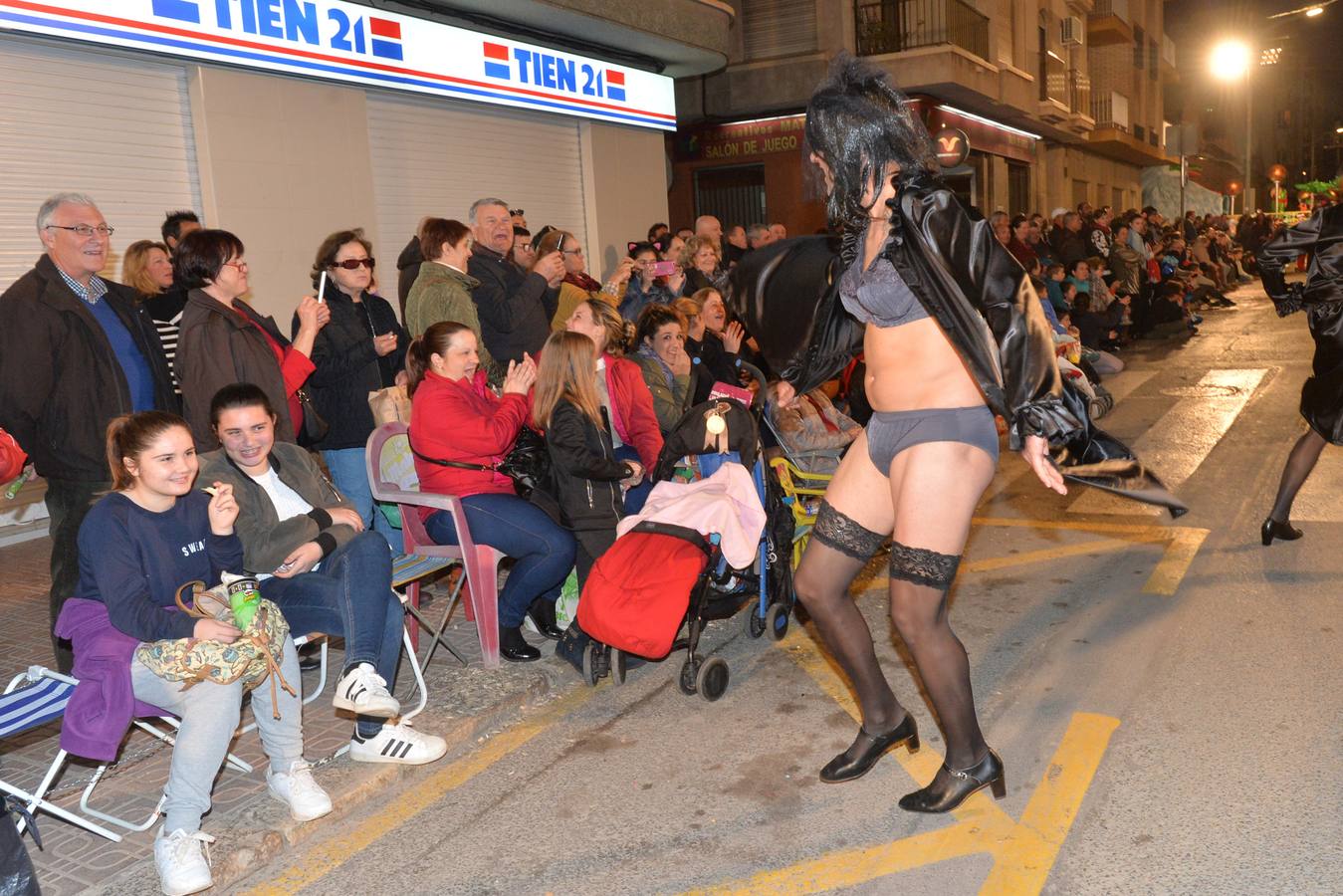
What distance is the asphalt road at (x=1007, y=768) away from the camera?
3398 mm

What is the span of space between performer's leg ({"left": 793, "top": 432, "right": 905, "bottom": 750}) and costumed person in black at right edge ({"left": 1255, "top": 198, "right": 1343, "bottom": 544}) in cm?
348

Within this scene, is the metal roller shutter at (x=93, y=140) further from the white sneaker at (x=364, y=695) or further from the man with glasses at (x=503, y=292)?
the white sneaker at (x=364, y=695)

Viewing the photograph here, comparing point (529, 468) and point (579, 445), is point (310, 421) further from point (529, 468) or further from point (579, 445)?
point (579, 445)

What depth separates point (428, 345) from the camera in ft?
17.6

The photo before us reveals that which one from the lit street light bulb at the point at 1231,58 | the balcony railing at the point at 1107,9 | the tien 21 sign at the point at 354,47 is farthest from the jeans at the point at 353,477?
the lit street light bulb at the point at 1231,58

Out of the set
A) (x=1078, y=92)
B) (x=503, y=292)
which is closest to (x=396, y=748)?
(x=503, y=292)

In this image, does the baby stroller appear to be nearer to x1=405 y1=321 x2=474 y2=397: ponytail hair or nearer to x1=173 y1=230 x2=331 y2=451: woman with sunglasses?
x1=405 y1=321 x2=474 y2=397: ponytail hair

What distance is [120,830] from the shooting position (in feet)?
12.7

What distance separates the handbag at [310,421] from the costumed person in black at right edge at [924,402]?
2.94 meters

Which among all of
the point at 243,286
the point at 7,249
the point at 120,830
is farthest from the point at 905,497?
the point at 7,249

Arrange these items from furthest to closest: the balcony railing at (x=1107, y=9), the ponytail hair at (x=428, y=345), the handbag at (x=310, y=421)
Answer: the balcony railing at (x=1107, y=9)
the handbag at (x=310, y=421)
the ponytail hair at (x=428, y=345)

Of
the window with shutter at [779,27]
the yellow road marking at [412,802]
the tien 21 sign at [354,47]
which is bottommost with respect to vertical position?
the yellow road marking at [412,802]

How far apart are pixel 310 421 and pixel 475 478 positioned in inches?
38.3

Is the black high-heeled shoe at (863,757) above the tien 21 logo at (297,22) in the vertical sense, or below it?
below
